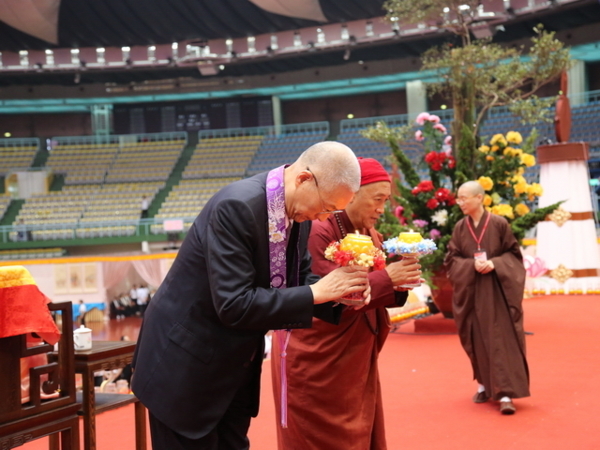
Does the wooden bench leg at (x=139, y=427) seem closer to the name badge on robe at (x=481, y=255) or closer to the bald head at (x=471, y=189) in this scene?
the name badge on robe at (x=481, y=255)

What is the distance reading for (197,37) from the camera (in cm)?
2109

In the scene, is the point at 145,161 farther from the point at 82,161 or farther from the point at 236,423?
the point at 236,423

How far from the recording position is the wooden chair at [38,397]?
7.14 ft

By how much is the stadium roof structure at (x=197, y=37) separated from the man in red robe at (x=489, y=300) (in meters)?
14.5

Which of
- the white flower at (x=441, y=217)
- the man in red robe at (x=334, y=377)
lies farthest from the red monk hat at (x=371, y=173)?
the white flower at (x=441, y=217)

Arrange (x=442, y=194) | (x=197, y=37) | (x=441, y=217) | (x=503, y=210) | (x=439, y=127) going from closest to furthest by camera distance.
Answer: (x=503, y=210), (x=442, y=194), (x=441, y=217), (x=439, y=127), (x=197, y=37)

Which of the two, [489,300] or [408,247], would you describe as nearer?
[408,247]

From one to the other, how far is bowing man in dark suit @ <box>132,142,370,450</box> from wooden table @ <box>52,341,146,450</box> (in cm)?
115

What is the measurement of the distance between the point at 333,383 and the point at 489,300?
174 centimetres

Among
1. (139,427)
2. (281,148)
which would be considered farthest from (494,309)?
(281,148)

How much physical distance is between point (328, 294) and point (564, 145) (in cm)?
835

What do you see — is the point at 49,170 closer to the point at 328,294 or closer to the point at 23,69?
the point at 23,69

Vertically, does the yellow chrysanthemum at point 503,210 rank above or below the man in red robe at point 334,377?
above

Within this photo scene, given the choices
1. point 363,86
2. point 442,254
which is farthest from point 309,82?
point 442,254
